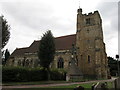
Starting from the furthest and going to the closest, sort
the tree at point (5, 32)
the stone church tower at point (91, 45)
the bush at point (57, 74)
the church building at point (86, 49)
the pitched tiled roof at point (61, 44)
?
the pitched tiled roof at point (61, 44) → the church building at point (86, 49) → the stone church tower at point (91, 45) → the bush at point (57, 74) → the tree at point (5, 32)

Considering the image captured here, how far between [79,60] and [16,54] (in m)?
26.0

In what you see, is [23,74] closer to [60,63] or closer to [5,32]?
[5,32]

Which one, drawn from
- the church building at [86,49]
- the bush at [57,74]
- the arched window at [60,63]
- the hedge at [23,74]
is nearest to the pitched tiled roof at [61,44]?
the church building at [86,49]

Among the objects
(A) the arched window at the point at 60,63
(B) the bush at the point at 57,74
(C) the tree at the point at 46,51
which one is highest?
(C) the tree at the point at 46,51

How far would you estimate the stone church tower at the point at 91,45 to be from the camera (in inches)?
1781

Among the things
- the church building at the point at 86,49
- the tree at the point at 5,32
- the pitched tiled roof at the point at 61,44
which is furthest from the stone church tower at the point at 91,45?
the tree at the point at 5,32

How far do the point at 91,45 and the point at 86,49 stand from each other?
200 cm

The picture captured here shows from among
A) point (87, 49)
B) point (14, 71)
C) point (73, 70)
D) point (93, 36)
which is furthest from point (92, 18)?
point (14, 71)

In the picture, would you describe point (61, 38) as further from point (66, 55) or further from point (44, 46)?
point (44, 46)

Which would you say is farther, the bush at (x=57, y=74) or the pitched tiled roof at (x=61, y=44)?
the pitched tiled roof at (x=61, y=44)

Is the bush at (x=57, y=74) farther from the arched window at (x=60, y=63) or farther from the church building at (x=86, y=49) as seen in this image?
the arched window at (x=60, y=63)

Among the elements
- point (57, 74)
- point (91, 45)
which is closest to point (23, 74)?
point (57, 74)

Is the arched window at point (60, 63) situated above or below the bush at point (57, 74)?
above

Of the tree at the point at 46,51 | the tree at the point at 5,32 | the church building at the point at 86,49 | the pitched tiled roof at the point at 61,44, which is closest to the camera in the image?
the tree at the point at 5,32
